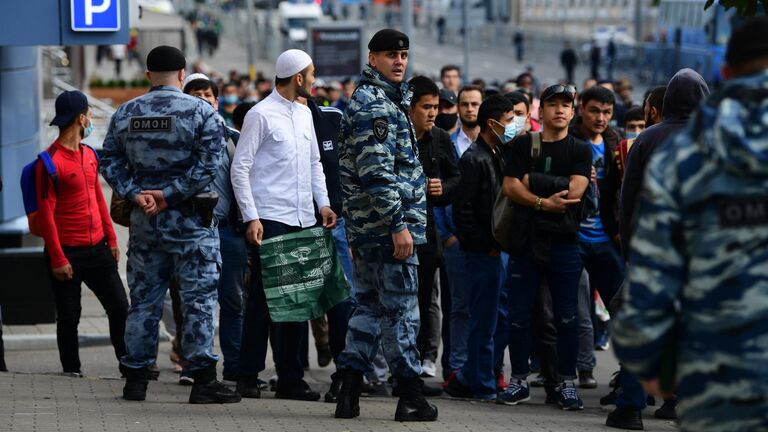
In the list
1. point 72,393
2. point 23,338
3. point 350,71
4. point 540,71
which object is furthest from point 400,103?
point 540,71

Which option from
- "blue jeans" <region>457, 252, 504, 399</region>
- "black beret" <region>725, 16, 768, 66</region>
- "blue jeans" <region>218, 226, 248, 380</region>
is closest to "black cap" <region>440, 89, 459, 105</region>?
"blue jeans" <region>457, 252, 504, 399</region>

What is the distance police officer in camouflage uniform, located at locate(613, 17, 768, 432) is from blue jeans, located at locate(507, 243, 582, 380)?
4.53 m

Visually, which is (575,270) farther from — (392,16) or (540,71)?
(392,16)

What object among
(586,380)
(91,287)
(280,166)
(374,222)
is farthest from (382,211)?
(586,380)

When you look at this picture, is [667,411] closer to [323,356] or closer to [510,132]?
[510,132]

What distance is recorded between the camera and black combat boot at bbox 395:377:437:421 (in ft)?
24.2

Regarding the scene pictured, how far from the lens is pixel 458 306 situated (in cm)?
941

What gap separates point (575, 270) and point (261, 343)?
1860 millimetres

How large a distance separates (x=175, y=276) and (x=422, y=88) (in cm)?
206

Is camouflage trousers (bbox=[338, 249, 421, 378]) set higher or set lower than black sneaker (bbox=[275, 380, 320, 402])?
higher

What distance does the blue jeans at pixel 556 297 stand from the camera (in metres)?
8.37

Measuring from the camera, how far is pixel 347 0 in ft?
290

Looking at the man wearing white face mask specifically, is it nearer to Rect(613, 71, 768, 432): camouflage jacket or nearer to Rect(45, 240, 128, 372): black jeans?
Rect(45, 240, 128, 372): black jeans

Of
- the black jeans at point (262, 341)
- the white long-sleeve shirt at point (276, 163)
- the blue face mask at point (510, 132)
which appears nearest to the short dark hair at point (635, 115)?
the blue face mask at point (510, 132)
